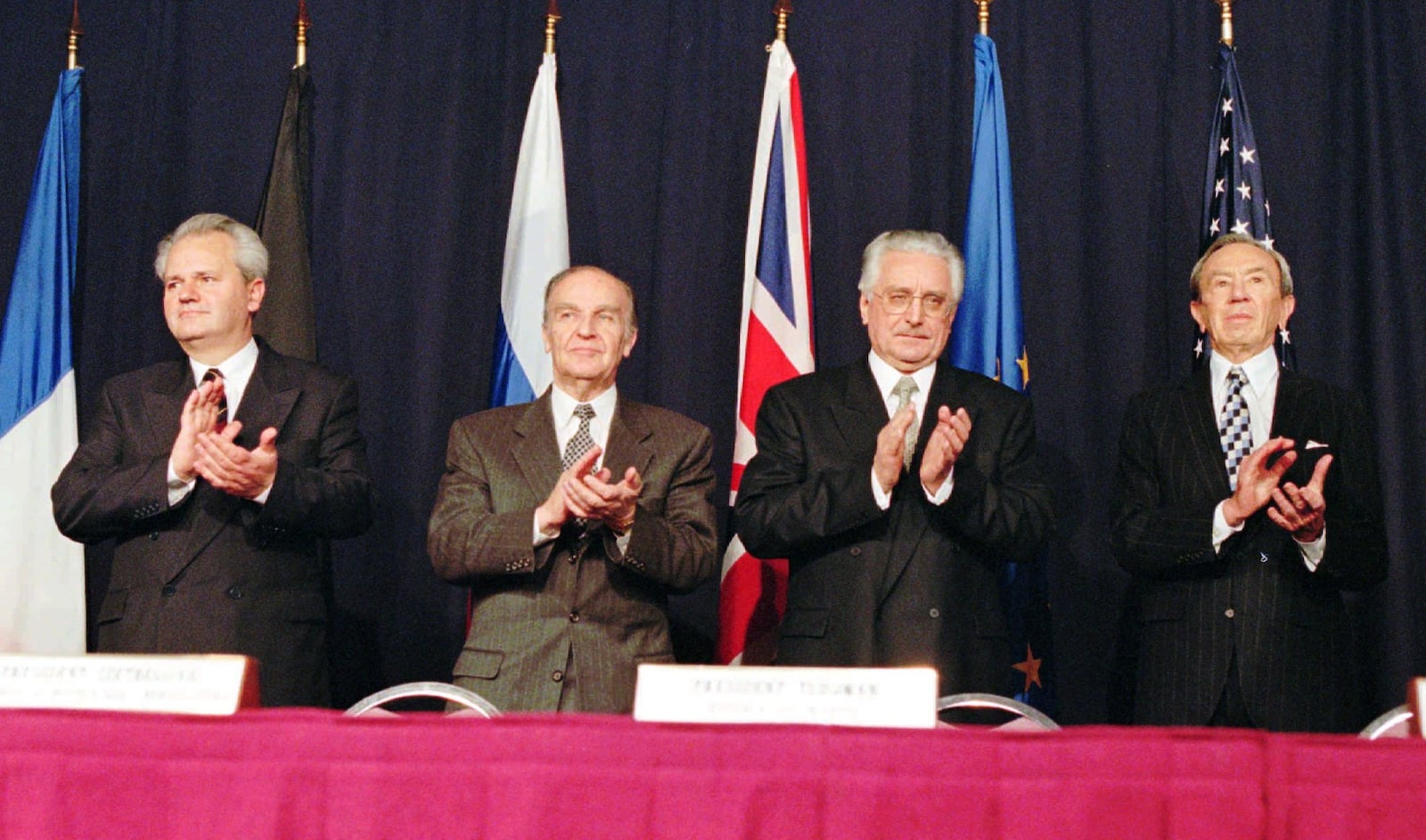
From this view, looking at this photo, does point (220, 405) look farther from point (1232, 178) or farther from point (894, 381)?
point (1232, 178)

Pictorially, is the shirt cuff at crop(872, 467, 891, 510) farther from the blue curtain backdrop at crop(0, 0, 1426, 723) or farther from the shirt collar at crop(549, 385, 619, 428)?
the blue curtain backdrop at crop(0, 0, 1426, 723)

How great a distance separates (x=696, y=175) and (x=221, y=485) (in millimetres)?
1896

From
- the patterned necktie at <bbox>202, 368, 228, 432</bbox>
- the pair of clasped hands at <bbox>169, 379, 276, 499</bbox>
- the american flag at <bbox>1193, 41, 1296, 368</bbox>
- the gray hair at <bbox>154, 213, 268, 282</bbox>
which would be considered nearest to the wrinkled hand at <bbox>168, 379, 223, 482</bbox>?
the pair of clasped hands at <bbox>169, 379, 276, 499</bbox>

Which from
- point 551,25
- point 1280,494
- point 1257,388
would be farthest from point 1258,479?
point 551,25

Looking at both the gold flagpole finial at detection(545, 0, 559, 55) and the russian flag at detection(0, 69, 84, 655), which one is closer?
the russian flag at detection(0, 69, 84, 655)

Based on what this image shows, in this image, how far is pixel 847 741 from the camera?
156 centimetres

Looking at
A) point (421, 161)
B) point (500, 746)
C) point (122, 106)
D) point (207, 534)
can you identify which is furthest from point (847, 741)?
point (122, 106)

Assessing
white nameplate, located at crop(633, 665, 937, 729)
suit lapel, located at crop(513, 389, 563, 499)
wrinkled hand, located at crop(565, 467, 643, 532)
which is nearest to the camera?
white nameplate, located at crop(633, 665, 937, 729)

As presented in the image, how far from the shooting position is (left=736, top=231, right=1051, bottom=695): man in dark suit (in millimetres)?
2789

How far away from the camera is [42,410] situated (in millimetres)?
3824

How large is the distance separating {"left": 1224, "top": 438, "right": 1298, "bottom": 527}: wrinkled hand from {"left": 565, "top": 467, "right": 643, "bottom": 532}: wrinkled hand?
110 cm

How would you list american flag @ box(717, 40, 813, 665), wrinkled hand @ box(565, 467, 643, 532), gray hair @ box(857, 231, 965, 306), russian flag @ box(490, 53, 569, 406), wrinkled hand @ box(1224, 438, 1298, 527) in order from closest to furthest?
wrinkled hand @ box(565, 467, 643, 532), wrinkled hand @ box(1224, 438, 1298, 527), gray hair @ box(857, 231, 965, 306), american flag @ box(717, 40, 813, 665), russian flag @ box(490, 53, 569, 406)

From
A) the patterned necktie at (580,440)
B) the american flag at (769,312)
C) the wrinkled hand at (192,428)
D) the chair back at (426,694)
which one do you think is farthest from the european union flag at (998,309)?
the chair back at (426,694)

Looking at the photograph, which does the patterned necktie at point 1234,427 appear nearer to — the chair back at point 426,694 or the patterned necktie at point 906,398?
the patterned necktie at point 906,398
